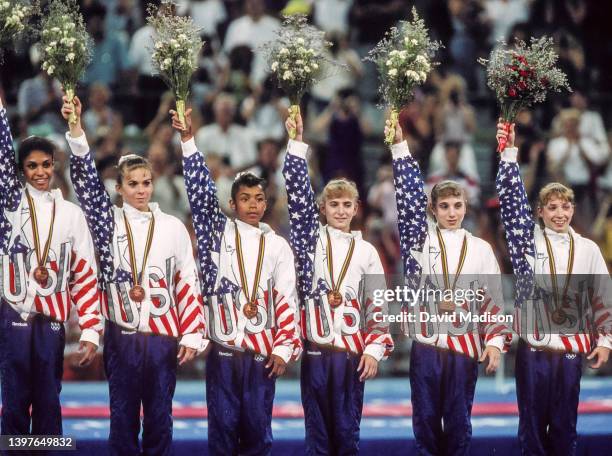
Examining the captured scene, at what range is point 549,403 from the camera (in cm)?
767

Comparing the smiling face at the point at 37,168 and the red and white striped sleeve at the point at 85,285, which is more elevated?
the smiling face at the point at 37,168

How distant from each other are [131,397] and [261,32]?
20.1 ft

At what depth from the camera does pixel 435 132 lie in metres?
12.4

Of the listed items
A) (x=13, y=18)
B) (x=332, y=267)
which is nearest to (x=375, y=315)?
(x=332, y=267)

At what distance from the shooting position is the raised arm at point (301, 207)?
24.8 ft

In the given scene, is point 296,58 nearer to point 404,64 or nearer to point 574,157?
point 404,64

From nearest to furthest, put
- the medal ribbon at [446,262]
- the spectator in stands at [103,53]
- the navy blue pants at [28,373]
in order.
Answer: the navy blue pants at [28,373]
the medal ribbon at [446,262]
the spectator in stands at [103,53]

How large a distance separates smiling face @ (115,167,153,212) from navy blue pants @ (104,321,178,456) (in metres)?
0.74

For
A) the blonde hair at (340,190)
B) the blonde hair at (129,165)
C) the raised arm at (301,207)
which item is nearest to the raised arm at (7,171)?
the blonde hair at (129,165)

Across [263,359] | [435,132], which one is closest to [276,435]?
[263,359]

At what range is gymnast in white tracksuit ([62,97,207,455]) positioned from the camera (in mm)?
7457

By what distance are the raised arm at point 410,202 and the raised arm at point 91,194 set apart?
5.62 ft

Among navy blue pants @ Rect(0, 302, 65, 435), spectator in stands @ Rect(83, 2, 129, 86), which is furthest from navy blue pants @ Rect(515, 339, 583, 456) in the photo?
spectator in stands @ Rect(83, 2, 129, 86)

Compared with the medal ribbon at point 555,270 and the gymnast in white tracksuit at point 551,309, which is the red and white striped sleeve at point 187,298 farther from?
the medal ribbon at point 555,270
